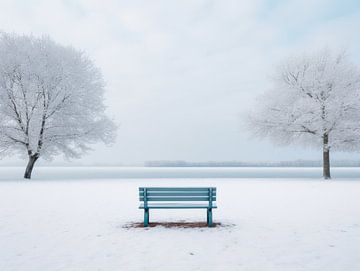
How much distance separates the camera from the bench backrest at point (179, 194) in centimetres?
915

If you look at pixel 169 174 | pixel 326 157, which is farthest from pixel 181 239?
pixel 169 174

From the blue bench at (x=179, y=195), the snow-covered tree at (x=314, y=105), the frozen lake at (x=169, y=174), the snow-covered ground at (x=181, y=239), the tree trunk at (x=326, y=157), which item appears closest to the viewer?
the snow-covered ground at (x=181, y=239)

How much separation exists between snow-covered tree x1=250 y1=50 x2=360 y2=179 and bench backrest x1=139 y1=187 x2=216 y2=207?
21835mm

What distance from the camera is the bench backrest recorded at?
9.15m

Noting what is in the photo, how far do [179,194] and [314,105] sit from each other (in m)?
22.5

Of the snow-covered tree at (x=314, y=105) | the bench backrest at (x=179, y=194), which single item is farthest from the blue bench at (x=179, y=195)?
the snow-covered tree at (x=314, y=105)

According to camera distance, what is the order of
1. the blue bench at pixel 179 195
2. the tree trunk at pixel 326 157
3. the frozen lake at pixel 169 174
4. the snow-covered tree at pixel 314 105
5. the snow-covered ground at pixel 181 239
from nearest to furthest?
the snow-covered ground at pixel 181 239
the blue bench at pixel 179 195
the snow-covered tree at pixel 314 105
the tree trunk at pixel 326 157
the frozen lake at pixel 169 174

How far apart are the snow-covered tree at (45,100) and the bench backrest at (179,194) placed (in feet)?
74.7

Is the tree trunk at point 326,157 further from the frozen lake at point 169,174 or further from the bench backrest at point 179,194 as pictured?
the bench backrest at point 179,194

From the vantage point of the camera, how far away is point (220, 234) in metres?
8.31

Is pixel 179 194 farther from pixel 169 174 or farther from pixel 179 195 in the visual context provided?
pixel 169 174

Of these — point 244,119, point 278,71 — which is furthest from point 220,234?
point 278,71

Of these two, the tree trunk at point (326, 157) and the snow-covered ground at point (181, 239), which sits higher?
the tree trunk at point (326, 157)

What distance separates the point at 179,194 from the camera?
9148 millimetres
